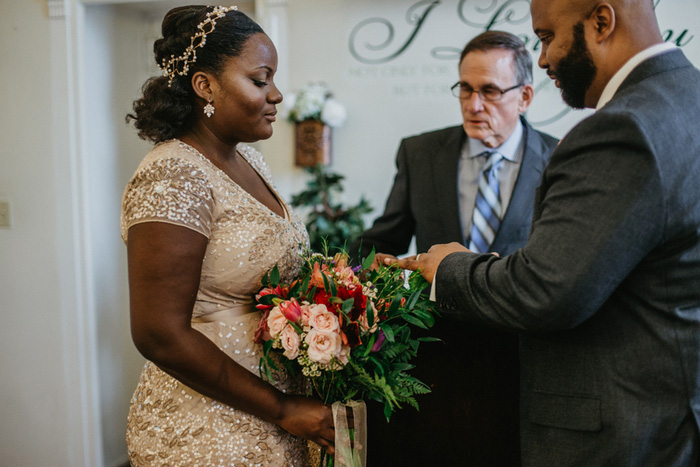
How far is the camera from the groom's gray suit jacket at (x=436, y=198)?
2.60 metres

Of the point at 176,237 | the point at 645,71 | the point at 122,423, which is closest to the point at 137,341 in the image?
the point at 176,237

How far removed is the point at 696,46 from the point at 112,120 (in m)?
3.76

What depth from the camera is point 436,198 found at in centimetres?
273

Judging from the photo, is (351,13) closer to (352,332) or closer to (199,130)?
(199,130)

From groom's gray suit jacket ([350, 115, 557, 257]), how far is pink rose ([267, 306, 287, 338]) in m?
1.23

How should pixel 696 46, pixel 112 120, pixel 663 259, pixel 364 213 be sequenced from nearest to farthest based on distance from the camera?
pixel 663 259, pixel 696 46, pixel 364 213, pixel 112 120

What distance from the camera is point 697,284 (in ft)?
4.61

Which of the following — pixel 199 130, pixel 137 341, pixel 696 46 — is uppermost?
pixel 696 46

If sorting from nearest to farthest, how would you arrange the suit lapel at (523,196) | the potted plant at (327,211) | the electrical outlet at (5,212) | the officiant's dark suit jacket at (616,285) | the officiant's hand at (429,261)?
the officiant's dark suit jacket at (616,285)
the officiant's hand at (429,261)
the suit lapel at (523,196)
the potted plant at (327,211)
the electrical outlet at (5,212)

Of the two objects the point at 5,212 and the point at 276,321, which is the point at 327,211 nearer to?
the point at 5,212

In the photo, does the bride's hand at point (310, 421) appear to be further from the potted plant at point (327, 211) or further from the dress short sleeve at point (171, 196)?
the potted plant at point (327, 211)

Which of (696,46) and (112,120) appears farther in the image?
(112,120)

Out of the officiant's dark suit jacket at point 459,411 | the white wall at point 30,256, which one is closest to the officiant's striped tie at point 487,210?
the officiant's dark suit jacket at point 459,411

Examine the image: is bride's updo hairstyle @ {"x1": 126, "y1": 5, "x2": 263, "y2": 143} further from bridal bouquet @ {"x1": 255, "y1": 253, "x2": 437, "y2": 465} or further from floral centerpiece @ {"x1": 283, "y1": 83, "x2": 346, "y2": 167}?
floral centerpiece @ {"x1": 283, "y1": 83, "x2": 346, "y2": 167}
